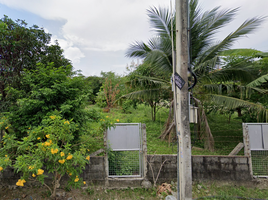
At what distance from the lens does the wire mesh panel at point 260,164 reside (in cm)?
344

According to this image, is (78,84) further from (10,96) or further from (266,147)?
(266,147)

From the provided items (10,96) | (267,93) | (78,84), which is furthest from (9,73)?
(267,93)

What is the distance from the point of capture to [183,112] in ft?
8.71

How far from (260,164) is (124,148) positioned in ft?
10.3

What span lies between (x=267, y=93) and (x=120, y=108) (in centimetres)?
826

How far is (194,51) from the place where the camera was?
4.87 meters

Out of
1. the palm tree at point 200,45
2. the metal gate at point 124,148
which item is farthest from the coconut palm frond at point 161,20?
the metal gate at point 124,148

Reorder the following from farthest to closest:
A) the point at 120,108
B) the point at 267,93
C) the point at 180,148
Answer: the point at 120,108
the point at 267,93
the point at 180,148

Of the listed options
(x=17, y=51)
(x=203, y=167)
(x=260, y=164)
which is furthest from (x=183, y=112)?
(x=17, y=51)

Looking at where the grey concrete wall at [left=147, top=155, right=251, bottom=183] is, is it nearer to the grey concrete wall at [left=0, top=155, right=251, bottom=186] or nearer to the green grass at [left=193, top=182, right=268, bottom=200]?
the grey concrete wall at [left=0, top=155, right=251, bottom=186]

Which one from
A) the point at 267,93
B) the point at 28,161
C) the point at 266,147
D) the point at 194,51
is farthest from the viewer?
the point at 194,51

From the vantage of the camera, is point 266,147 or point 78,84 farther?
point 78,84

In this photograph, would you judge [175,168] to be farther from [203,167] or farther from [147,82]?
[147,82]

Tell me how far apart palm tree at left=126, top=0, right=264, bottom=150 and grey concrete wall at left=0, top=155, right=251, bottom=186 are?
8.35 ft
